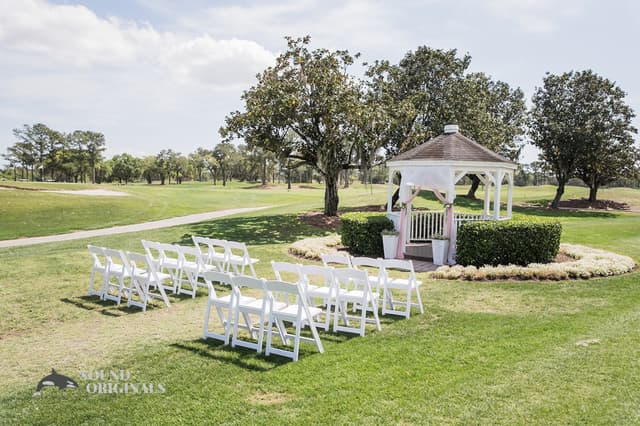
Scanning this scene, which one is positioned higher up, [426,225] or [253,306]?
[426,225]

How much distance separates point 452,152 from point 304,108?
10.3 meters

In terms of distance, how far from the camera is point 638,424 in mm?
4051

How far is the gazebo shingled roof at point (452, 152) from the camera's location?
13.4 m

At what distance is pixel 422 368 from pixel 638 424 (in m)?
2.08

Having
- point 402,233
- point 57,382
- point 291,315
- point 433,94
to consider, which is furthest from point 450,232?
point 433,94

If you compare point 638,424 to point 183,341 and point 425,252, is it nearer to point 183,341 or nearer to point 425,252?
point 183,341

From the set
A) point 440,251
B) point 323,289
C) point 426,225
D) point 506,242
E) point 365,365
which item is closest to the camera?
point 365,365

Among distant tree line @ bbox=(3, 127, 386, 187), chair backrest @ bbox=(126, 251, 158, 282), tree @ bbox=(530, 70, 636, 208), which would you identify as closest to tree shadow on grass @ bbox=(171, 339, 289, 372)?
chair backrest @ bbox=(126, 251, 158, 282)

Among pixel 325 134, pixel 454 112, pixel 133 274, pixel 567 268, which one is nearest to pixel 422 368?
pixel 133 274

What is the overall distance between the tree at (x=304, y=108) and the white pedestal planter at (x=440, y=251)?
10.4m

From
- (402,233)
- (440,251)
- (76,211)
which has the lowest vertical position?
(76,211)

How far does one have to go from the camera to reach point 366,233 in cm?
1433

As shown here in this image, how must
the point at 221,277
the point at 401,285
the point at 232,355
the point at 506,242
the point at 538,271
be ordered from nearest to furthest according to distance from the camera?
the point at 232,355
the point at 221,277
the point at 401,285
the point at 538,271
the point at 506,242

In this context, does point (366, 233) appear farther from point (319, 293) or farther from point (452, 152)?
point (319, 293)
